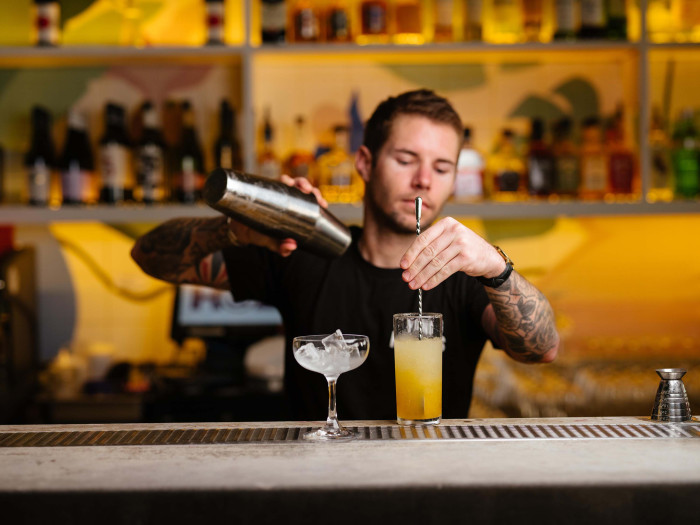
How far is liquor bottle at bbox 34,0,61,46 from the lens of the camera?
244cm

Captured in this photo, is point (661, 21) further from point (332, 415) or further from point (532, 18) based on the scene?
point (332, 415)

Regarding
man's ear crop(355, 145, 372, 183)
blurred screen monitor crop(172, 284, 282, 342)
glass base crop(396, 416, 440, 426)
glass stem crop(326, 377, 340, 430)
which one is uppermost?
man's ear crop(355, 145, 372, 183)

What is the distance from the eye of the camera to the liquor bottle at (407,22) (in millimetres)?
2465

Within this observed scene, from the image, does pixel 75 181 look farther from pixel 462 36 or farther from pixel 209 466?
pixel 209 466

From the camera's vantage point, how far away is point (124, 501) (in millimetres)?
786

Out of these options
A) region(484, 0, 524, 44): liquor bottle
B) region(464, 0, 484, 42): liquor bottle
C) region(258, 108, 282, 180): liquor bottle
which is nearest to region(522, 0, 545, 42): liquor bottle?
region(484, 0, 524, 44): liquor bottle

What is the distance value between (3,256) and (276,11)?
1151mm

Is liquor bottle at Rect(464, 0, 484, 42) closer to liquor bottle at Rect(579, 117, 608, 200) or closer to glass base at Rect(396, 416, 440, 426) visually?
liquor bottle at Rect(579, 117, 608, 200)

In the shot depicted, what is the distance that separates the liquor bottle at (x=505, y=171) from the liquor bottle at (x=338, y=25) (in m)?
0.61

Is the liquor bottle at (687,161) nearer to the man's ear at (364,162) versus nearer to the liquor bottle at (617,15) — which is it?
the liquor bottle at (617,15)

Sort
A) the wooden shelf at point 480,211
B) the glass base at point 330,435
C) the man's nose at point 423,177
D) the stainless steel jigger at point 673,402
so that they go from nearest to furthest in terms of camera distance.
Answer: the glass base at point 330,435
the stainless steel jigger at point 673,402
the man's nose at point 423,177
the wooden shelf at point 480,211

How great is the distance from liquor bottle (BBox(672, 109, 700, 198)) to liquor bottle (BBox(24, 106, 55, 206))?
2040 millimetres

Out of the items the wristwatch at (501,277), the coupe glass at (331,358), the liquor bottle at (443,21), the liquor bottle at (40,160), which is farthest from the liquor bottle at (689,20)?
the liquor bottle at (40,160)

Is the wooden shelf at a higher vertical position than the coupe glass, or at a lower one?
higher
